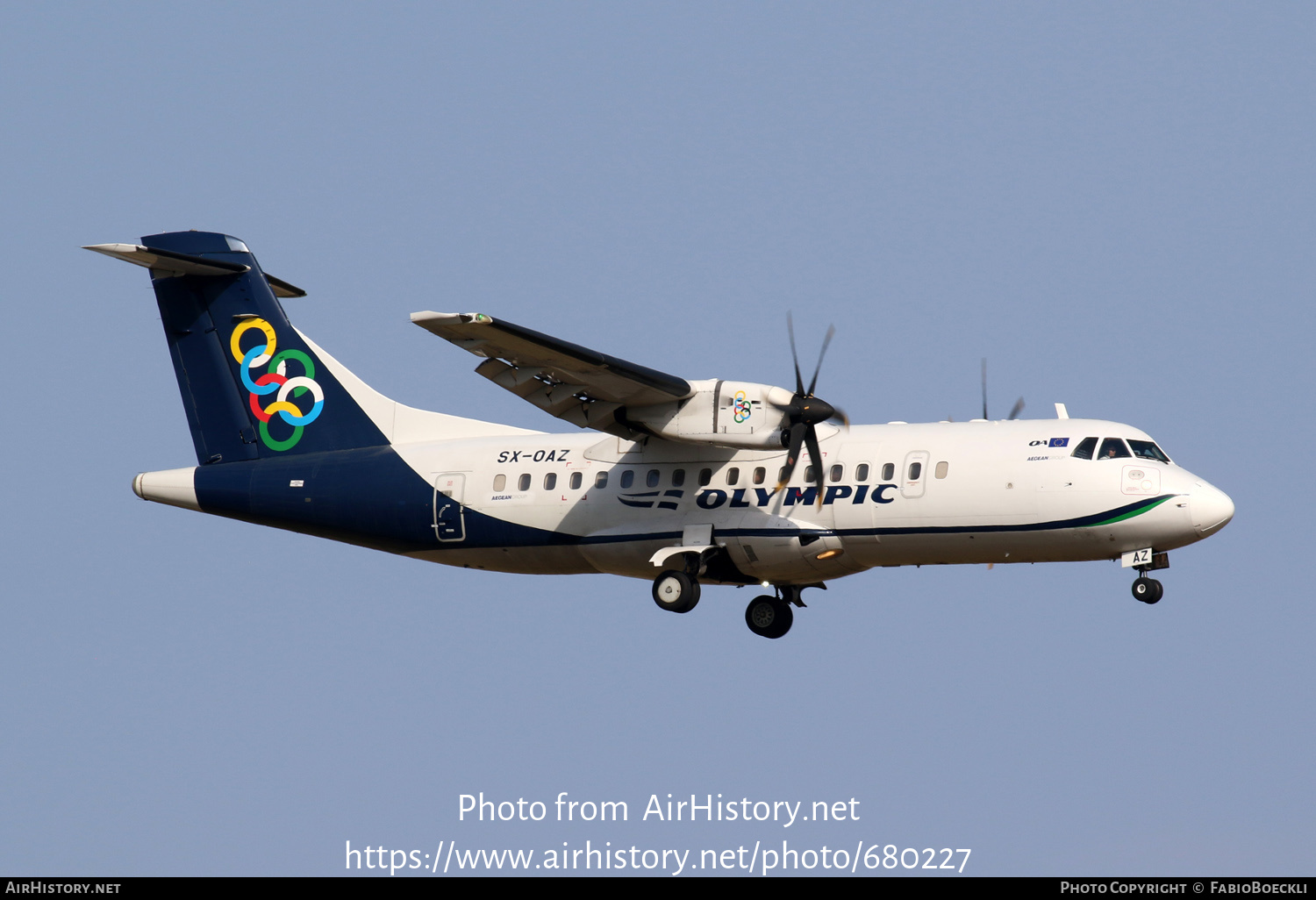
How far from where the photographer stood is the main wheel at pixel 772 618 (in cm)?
2539

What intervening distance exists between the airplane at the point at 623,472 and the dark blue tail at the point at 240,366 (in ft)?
0.10

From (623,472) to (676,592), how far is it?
2059mm

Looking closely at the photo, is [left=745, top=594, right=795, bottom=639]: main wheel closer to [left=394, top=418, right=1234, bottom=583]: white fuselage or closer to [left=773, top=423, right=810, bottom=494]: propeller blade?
[left=394, top=418, right=1234, bottom=583]: white fuselage

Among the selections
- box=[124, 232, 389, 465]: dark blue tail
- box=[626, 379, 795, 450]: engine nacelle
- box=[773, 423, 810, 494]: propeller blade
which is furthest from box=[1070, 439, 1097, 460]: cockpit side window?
box=[124, 232, 389, 465]: dark blue tail

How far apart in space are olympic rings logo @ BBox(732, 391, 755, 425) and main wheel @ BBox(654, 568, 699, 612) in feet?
8.14

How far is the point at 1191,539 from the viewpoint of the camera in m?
22.0

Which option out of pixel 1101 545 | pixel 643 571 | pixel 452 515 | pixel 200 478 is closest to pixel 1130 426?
pixel 1101 545

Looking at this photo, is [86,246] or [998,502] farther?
[86,246]

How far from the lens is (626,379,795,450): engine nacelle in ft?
74.5

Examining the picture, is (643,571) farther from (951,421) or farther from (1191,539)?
(1191,539)

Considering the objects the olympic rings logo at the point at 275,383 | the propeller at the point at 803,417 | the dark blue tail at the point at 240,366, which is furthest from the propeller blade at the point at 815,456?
the olympic rings logo at the point at 275,383
